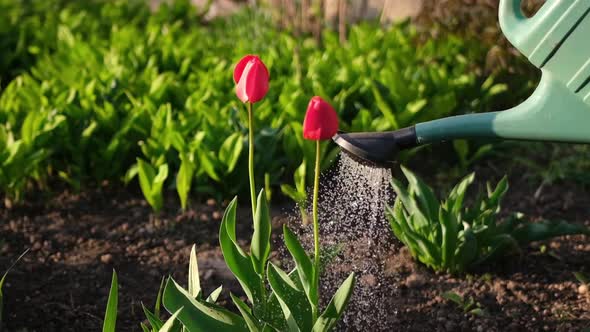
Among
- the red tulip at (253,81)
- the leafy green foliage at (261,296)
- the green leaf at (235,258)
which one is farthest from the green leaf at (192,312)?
the red tulip at (253,81)

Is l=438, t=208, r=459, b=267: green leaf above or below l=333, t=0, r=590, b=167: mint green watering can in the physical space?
below

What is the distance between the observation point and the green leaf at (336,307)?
1959mm

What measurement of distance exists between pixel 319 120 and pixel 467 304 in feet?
3.95

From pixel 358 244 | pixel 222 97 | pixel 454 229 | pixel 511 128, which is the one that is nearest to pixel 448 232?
pixel 454 229

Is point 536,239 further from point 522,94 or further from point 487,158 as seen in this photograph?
point 522,94

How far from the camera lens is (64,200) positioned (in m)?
3.80

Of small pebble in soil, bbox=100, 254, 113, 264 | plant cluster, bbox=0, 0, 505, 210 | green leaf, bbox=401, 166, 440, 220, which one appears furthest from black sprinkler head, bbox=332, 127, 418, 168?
small pebble in soil, bbox=100, 254, 113, 264

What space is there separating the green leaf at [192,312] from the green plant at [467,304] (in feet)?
3.31

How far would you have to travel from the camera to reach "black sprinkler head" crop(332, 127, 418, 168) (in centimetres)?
202

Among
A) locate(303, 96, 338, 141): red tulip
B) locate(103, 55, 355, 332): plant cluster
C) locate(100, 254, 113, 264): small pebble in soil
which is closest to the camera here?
locate(303, 96, 338, 141): red tulip

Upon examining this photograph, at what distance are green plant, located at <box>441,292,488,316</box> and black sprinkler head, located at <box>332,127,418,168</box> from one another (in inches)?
36.2

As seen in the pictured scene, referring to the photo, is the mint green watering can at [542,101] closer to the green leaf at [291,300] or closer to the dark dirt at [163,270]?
the green leaf at [291,300]

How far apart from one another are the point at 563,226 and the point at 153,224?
5.08ft

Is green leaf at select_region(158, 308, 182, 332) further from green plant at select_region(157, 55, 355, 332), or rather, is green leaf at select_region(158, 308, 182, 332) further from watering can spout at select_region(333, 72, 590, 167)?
watering can spout at select_region(333, 72, 590, 167)
